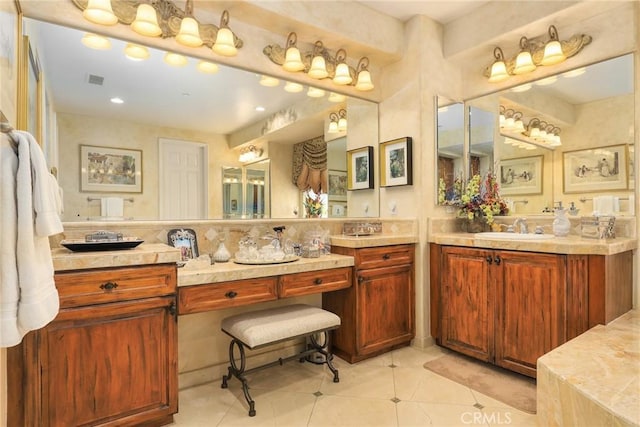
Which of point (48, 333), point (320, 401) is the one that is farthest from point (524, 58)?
point (48, 333)

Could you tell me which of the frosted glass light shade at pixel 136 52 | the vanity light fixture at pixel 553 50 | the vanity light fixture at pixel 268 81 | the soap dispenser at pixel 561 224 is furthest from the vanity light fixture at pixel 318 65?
the soap dispenser at pixel 561 224

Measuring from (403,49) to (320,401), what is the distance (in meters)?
2.93

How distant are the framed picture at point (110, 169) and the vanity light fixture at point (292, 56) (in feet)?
4.22

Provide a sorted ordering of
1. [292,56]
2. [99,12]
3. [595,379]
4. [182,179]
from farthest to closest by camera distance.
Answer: [292,56] → [182,179] → [99,12] → [595,379]

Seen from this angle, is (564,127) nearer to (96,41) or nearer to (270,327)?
(270,327)

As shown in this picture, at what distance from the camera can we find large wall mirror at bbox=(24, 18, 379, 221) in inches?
82.0

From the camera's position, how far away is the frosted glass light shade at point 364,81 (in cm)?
313

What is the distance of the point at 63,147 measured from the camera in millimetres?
2094

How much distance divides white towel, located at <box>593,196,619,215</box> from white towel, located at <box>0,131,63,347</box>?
318cm

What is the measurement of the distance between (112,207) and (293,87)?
163 cm

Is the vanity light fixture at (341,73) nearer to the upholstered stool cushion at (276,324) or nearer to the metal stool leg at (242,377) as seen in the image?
the upholstered stool cushion at (276,324)

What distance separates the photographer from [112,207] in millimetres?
2201

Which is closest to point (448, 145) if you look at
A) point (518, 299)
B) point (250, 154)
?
point (518, 299)

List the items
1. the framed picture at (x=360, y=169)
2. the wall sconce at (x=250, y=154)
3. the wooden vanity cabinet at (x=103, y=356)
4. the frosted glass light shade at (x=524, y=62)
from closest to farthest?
the wooden vanity cabinet at (x=103, y=356), the wall sconce at (x=250, y=154), the frosted glass light shade at (x=524, y=62), the framed picture at (x=360, y=169)
